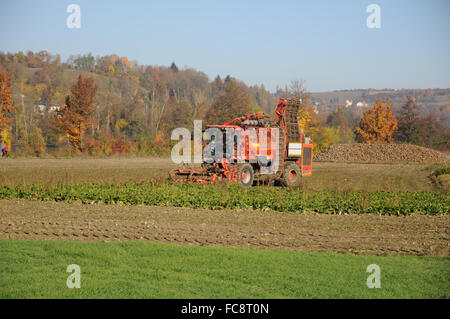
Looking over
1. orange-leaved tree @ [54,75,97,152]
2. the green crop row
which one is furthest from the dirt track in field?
orange-leaved tree @ [54,75,97,152]

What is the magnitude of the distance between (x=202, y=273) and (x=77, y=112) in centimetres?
4356

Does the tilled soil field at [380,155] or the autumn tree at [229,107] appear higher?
the autumn tree at [229,107]

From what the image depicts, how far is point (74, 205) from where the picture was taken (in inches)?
655

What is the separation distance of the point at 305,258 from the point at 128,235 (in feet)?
14.9

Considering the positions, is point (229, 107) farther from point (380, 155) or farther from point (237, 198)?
point (237, 198)

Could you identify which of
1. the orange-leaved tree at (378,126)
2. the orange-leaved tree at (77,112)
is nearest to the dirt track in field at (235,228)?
the orange-leaved tree at (77,112)

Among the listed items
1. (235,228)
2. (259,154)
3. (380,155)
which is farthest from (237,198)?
(380,155)

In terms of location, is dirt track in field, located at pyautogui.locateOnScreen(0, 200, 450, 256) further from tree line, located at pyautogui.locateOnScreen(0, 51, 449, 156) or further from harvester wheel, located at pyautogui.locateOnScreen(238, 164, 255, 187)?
tree line, located at pyautogui.locateOnScreen(0, 51, 449, 156)

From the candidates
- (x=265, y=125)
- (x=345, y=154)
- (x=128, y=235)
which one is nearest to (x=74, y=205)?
(x=128, y=235)

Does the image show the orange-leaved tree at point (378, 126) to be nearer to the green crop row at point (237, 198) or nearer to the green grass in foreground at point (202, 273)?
the green crop row at point (237, 198)

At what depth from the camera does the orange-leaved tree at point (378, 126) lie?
62062 millimetres

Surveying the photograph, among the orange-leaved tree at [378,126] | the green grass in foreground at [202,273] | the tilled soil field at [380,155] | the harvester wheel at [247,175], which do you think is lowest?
the tilled soil field at [380,155]

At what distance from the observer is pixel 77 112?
1923 inches

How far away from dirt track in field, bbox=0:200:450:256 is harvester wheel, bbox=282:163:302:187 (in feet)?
21.5
